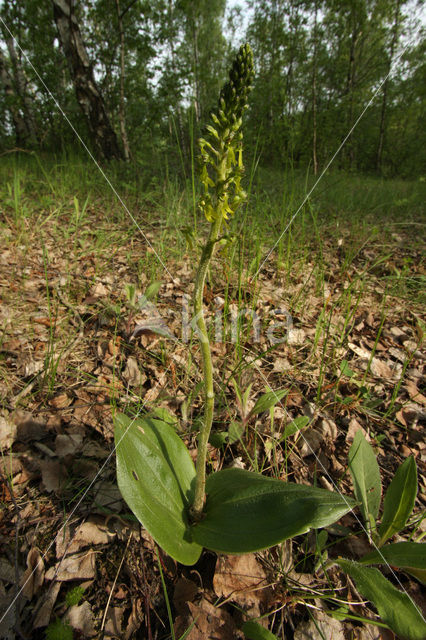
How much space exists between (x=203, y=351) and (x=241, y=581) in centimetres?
96

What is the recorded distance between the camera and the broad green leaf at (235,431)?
1706 mm

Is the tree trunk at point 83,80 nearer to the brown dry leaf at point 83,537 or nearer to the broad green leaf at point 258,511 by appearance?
the brown dry leaf at point 83,537

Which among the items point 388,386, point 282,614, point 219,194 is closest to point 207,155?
point 219,194

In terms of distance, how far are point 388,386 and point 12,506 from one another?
92.5 inches

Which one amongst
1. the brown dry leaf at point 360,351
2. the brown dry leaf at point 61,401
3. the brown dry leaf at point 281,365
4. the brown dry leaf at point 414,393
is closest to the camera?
the brown dry leaf at point 61,401

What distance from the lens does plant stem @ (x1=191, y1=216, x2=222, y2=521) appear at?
1.06 metres

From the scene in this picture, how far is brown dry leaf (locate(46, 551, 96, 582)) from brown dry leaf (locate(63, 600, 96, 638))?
94 mm

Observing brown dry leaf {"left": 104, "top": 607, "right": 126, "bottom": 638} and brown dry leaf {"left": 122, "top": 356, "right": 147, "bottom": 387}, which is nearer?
brown dry leaf {"left": 104, "top": 607, "right": 126, "bottom": 638}

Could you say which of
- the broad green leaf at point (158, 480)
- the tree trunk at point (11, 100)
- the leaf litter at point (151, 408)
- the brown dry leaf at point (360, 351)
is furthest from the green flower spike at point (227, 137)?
the tree trunk at point (11, 100)

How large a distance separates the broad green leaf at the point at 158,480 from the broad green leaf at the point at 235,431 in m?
0.33

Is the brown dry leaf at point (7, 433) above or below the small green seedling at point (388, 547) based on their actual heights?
above

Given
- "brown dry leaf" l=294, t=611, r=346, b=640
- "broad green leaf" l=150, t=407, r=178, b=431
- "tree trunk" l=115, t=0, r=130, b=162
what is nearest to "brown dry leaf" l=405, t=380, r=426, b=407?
"brown dry leaf" l=294, t=611, r=346, b=640

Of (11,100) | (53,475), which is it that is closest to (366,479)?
(53,475)

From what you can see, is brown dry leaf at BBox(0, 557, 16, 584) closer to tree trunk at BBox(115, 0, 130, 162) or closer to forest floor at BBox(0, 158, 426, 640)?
forest floor at BBox(0, 158, 426, 640)
